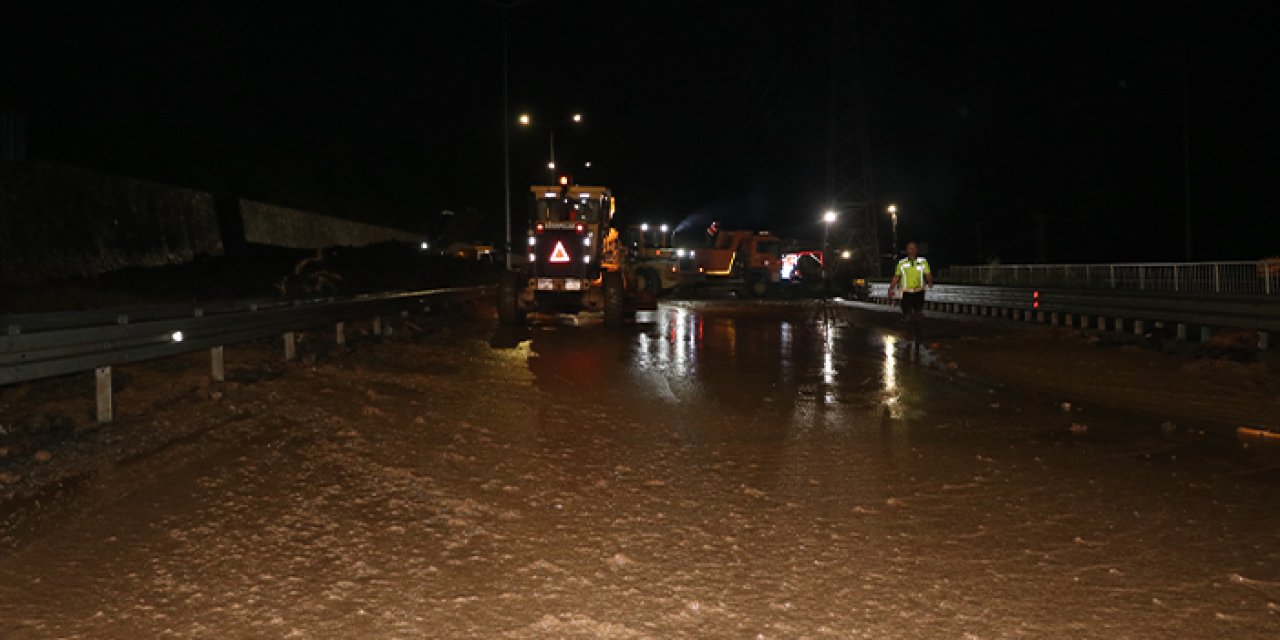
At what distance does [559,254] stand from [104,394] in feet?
46.1

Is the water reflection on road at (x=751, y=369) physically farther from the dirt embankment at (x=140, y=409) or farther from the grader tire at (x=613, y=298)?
the dirt embankment at (x=140, y=409)

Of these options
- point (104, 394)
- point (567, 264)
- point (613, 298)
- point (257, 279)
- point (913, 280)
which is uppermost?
point (567, 264)

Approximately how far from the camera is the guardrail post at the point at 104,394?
8609mm

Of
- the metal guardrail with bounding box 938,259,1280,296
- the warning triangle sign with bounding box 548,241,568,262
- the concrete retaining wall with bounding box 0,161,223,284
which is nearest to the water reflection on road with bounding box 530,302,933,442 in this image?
the warning triangle sign with bounding box 548,241,568,262

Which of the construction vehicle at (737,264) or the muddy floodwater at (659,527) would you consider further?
the construction vehicle at (737,264)

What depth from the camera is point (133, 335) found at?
9180 millimetres

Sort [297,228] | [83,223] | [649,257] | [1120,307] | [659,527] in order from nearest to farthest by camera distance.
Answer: [659,527] → [1120,307] → [83,223] → [297,228] → [649,257]

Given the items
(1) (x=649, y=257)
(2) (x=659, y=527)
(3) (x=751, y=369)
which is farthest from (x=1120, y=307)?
(1) (x=649, y=257)

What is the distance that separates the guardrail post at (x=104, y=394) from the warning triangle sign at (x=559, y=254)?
13.9 meters

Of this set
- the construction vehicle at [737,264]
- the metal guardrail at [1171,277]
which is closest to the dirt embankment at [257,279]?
the construction vehicle at [737,264]

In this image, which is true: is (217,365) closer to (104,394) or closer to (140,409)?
(140,409)

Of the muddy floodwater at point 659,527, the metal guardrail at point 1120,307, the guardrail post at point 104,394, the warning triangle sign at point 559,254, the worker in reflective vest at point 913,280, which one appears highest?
the warning triangle sign at point 559,254

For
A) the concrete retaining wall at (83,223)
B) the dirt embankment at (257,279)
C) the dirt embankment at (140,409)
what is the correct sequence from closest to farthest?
the dirt embankment at (140,409)
the dirt embankment at (257,279)
the concrete retaining wall at (83,223)

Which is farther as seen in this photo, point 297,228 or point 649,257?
point 649,257
